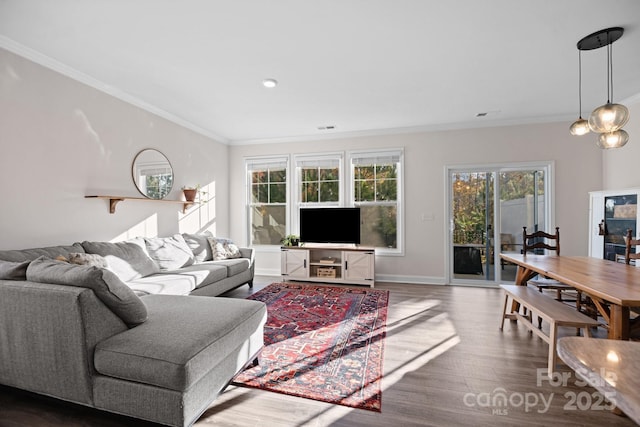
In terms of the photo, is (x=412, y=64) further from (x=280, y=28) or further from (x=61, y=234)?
(x=61, y=234)

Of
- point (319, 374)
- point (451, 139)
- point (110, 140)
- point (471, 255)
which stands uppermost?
point (451, 139)

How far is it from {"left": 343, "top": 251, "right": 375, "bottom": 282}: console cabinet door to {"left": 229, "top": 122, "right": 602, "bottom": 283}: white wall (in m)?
0.51

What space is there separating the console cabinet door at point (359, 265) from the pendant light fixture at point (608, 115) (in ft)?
9.78

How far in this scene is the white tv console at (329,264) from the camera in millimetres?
4719

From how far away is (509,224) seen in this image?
A: 186 inches

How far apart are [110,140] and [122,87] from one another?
64 centimetres

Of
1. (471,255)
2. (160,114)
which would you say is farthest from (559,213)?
(160,114)

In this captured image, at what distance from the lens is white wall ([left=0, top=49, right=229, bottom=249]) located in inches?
101

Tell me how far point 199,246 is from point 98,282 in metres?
2.79

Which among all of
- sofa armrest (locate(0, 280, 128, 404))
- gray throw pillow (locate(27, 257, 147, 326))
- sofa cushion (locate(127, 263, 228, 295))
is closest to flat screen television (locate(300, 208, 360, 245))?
sofa cushion (locate(127, 263, 228, 295))

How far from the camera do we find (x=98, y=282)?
5.24 feet

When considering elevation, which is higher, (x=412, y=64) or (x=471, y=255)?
(x=412, y=64)

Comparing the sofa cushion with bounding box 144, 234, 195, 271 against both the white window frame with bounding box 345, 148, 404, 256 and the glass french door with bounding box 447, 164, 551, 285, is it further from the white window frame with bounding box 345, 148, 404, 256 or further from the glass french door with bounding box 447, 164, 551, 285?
the glass french door with bounding box 447, 164, 551, 285

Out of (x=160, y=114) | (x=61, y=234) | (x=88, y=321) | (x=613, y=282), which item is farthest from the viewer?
(x=160, y=114)
